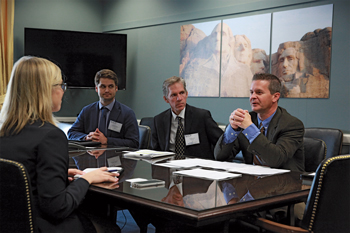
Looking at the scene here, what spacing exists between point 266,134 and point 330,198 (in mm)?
1197

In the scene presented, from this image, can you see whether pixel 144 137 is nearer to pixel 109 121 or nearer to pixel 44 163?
pixel 109 121

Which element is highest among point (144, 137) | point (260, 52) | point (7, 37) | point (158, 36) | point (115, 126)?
point (158, 36)

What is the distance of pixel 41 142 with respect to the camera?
143 cm

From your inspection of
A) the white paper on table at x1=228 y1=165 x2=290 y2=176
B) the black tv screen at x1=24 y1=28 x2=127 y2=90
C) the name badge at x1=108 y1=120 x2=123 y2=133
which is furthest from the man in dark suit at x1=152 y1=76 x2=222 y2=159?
the black tv screen at x1=24 y1=28 x2=127 y2=90

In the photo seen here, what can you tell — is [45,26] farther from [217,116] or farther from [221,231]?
[221,231]

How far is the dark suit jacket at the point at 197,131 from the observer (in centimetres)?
327

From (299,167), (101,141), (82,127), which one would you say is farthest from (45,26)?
(299,167)

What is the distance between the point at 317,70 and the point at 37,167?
11.1 feet

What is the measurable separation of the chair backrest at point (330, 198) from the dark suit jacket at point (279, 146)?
0.84 meters

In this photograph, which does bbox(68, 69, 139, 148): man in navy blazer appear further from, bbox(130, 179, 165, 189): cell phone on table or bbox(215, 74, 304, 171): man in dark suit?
bbox(130, 179, 165, 189): cell phone on table

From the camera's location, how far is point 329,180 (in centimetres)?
142

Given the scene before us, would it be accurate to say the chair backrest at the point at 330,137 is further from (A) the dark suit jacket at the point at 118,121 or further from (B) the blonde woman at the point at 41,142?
(B) the blonde woman at the point at 41,142

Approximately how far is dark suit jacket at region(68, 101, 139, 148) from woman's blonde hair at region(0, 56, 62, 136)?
206cm

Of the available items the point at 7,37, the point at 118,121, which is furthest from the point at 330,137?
the point at 7,37
